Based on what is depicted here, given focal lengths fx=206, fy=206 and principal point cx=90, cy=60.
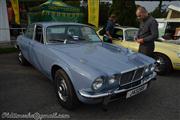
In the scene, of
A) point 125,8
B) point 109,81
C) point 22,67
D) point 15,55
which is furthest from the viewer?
point 125,8

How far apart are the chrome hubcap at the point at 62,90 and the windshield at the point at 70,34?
112 centimetres

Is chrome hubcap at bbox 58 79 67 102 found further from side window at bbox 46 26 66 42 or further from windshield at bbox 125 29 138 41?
windshield at bbox 125 29 138 41

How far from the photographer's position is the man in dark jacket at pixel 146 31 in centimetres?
469

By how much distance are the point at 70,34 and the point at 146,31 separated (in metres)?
1.76

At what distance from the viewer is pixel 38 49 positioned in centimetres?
448

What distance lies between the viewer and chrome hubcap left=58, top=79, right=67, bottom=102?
357 cm

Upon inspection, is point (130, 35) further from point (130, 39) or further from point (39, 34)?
point (39, 34)

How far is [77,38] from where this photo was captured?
4.64m

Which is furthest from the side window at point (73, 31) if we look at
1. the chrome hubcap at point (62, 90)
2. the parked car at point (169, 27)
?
the parked car at point (169, 27)

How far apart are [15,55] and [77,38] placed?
13.8 ft

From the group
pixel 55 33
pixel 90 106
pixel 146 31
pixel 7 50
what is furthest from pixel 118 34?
pixel 7 50

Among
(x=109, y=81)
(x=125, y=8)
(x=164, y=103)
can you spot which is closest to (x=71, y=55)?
(x=109, y=81)

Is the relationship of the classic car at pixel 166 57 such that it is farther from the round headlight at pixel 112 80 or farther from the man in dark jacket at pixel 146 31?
the round headlight at pixel 112 80

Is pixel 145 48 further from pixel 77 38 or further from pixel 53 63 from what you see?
pixel 53 63
